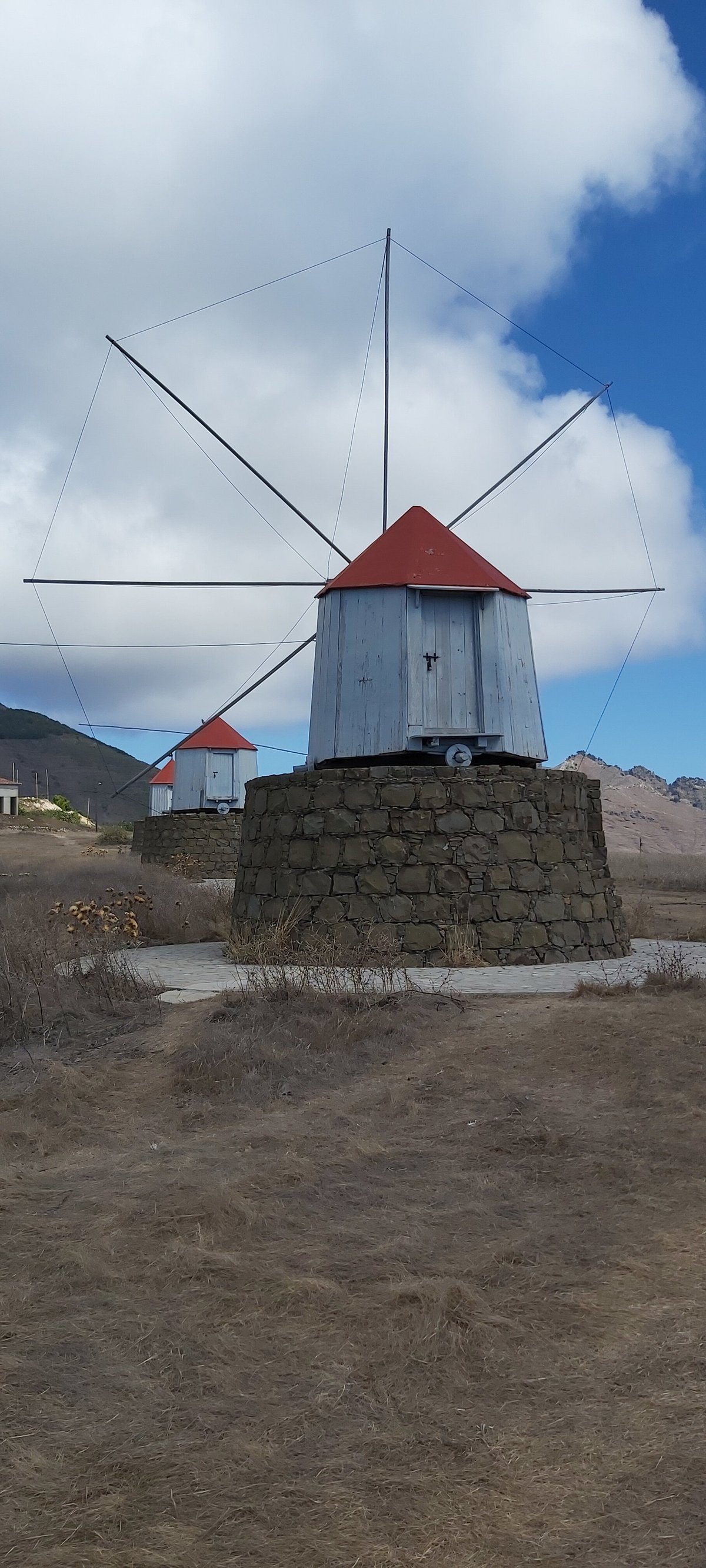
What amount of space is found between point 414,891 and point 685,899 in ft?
44.8

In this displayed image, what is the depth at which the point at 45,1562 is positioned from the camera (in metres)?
2.51

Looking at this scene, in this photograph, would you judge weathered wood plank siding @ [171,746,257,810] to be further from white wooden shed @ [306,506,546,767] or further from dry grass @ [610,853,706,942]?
white wooden shed @ [306,506,546,767]

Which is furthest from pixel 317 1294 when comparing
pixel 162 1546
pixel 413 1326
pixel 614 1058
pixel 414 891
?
pixel 414 891

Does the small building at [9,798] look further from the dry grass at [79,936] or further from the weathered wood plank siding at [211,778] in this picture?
the dry grass at [79,936]

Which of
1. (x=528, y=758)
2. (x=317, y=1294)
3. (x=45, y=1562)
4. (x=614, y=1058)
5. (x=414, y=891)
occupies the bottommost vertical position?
(x=45, y=1562)

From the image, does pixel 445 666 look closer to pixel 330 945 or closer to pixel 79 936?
pixel 330 945

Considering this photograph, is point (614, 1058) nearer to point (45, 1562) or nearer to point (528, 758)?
point (45, 1562)

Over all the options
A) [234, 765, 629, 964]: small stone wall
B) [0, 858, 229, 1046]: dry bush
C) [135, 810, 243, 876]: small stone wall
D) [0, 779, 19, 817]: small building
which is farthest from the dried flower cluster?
[0, 779, 19, 817]: small building

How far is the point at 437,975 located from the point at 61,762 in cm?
14836

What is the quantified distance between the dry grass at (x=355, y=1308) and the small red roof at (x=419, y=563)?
6554mm

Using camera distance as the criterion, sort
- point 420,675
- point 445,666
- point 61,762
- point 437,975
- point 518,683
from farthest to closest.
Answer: point 61,762 → point 518,683 → point 445,666 → point 420,675 → point 437,975

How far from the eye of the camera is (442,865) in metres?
11.3

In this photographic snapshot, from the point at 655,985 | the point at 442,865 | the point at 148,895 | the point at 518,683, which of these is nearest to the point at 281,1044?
the point at 655,985

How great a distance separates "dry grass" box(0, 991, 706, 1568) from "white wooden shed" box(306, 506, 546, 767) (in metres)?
5.60
